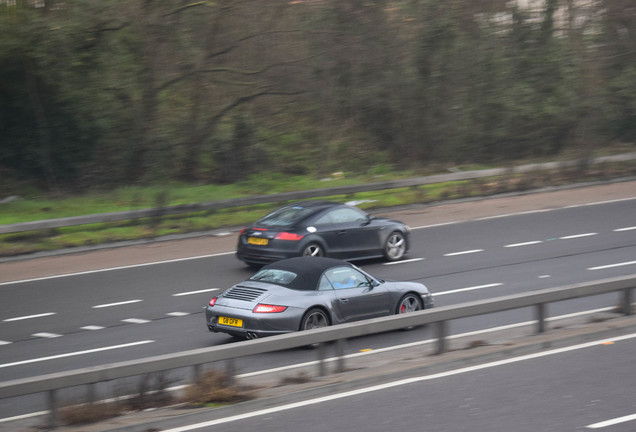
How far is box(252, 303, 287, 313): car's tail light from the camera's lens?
39.6 feet

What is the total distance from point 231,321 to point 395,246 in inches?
286

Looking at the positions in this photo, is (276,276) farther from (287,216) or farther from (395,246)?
(395,246)

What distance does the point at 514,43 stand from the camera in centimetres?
3562

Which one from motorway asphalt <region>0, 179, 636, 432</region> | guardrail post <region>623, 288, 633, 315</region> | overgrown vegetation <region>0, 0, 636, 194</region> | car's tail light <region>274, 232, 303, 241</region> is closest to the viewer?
motorway asphalt <region>0, 179, 636, 432</region>

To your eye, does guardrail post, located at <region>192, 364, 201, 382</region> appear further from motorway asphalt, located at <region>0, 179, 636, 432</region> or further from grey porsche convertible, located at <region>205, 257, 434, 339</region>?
grey porsche convertible, located at <region>205, 257, 434, 339</region>

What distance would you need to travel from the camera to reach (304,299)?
487 inches

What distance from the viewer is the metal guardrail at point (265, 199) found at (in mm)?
20500

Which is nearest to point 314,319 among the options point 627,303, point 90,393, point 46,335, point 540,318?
point 540,318

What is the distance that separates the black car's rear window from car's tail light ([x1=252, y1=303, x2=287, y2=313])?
5636 mm

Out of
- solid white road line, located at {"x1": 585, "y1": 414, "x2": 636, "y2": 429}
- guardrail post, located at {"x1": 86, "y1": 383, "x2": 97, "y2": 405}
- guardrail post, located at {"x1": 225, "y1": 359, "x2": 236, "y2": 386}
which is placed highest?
guardrail post, located at {"x1": 86, "y1": 383, "x2": 97, "y2": 405}

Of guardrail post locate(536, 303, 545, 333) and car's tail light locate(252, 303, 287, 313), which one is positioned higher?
car's tail light locate(252, 303, 287, 313)

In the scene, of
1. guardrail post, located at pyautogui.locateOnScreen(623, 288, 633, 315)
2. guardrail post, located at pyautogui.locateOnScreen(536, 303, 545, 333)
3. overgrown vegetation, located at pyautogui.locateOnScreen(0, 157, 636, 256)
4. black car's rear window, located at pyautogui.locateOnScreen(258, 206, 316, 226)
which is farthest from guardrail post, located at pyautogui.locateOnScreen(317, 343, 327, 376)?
overgrown vegetation, located at pyautogui.locateOnScreen(0, 157, 636, 256)

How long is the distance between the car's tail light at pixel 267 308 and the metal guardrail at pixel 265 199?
992cm

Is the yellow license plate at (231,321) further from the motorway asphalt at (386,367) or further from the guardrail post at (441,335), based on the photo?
the guardrail post at (441,335)
